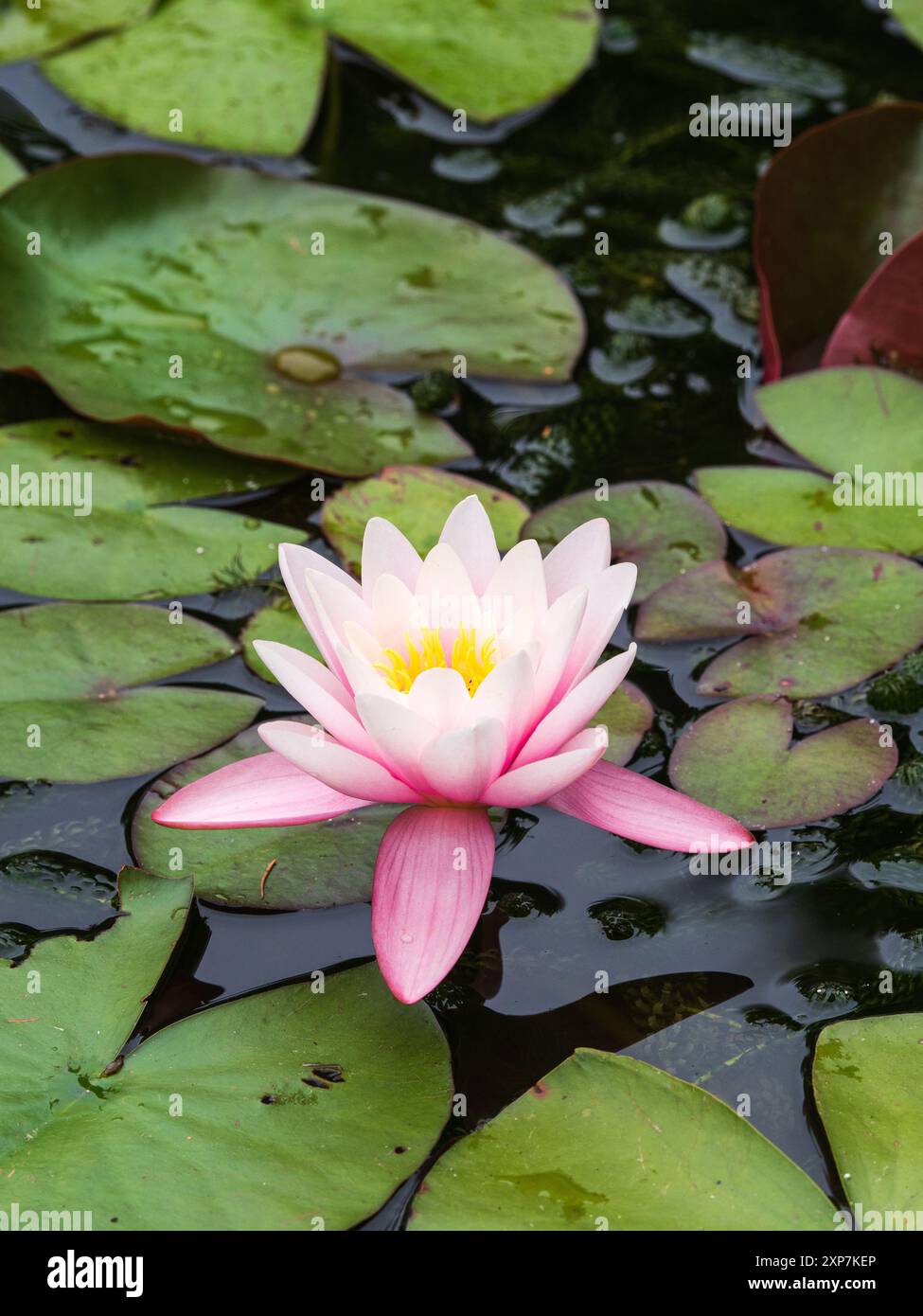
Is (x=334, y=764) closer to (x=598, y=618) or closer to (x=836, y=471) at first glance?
(x=598, y=618)

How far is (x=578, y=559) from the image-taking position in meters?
2.30

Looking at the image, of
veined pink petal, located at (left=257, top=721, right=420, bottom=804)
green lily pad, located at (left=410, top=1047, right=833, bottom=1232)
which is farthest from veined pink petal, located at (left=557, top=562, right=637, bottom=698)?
green lily pad, located at (left=410, top=1047, right=833, bottom=1232)

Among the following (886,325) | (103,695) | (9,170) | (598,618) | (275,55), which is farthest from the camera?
(275,55)

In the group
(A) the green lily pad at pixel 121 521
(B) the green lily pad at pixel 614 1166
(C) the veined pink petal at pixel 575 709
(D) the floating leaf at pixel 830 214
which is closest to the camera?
(B) the green lily pad at pixel 614 1166

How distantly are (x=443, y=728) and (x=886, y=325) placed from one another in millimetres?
2145

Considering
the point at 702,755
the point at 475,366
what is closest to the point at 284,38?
the point at 475,366

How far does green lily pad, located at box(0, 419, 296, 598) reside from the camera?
293 cm

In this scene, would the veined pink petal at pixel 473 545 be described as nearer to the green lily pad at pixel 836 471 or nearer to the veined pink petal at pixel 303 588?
the veined pink petal at pixel 303 588

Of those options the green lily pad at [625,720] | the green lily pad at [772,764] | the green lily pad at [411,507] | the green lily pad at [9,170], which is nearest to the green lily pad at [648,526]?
the green lily pad at [411,507]

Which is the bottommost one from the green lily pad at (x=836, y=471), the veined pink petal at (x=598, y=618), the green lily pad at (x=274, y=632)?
the green lily pad at (x=274, y=632)

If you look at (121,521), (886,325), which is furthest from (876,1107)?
(886,325)

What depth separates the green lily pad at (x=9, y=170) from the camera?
3771 mm

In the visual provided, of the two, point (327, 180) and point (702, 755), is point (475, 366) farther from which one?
point (702, 755)

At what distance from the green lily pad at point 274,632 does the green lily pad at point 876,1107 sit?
1345mm
